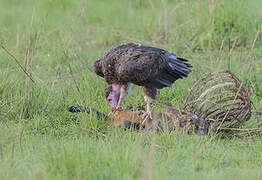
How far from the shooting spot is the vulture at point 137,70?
5.22 meters

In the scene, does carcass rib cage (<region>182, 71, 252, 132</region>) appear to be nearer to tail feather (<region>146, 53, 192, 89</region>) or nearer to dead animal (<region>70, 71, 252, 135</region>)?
dead animal (<region>70, 71, 252, 135</region>)

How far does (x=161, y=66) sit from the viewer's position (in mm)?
5379

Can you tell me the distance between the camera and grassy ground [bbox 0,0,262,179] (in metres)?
3.68

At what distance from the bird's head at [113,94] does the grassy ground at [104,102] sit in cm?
10

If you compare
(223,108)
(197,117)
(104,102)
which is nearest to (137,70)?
(104,102)

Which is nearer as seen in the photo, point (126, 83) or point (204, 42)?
point (126, 83)

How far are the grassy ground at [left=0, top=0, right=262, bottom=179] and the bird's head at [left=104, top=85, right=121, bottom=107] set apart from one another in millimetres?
A: 104

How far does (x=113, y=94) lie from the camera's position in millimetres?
5477

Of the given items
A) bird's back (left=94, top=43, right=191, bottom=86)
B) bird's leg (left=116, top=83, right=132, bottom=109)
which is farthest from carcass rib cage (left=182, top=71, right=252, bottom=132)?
bird's leg (left=116, top=83, right=132, bottom=109)

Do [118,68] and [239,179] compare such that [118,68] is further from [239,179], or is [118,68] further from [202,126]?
[239,179]

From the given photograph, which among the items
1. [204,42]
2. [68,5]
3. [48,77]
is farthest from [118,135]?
[68,5]

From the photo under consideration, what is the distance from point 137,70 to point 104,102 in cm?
63

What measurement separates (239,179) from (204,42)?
4210 mm

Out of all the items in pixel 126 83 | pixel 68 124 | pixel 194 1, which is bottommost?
pixel 68 124
